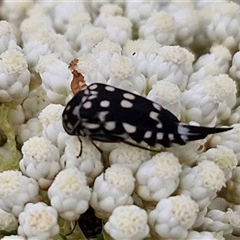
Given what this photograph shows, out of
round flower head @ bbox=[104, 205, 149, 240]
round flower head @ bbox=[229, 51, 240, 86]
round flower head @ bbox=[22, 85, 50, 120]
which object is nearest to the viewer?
round flower head @ bbox=[104, 205, 149, 240]

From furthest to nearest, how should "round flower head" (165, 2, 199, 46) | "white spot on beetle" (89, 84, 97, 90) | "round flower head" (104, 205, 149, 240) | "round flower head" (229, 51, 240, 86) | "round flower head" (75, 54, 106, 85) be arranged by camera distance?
"round flower head" (165, 2, 199, 46) → "round flower head" (229, 51, 240, 86) → "round flower head" (75, 54, 106, 85) → "white spot on beetle" (89, 84, 97, 90) → "round flower head" (104, 205, 149, 240)

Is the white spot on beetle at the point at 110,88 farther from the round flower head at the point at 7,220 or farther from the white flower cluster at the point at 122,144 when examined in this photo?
the round flower head at the point at 7,220

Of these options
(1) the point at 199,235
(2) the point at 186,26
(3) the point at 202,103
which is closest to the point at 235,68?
(2) the point at 186,26

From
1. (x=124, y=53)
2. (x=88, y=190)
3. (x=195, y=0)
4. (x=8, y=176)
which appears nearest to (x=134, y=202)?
(x=88, y=190)

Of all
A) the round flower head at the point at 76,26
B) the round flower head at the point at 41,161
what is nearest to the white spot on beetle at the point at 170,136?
the round flower head at the point at 41,161

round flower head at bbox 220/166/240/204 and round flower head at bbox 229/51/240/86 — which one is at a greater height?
round flower head at bbox 229/51/240/86

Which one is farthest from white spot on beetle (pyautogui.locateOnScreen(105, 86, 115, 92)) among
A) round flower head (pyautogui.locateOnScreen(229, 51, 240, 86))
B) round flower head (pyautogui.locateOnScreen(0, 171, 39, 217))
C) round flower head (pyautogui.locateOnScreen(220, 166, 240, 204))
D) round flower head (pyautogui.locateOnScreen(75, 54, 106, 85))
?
round flower head (pyautogui.locateOnScreen(229, 51, 240, 86))

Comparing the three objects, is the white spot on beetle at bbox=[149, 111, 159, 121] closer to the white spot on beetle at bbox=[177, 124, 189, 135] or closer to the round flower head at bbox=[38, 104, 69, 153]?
the white spot on beetle at bbox=[177, 124, 189, 135]
